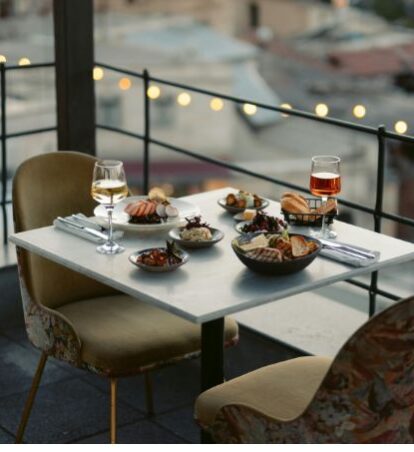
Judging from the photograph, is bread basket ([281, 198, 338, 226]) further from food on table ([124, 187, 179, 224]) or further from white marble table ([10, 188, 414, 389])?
food on table ([124, 187, 179, 224])

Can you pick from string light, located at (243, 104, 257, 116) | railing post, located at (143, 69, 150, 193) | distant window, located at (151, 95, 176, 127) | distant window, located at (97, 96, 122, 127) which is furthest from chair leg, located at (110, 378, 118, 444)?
distant window, located at (151, 95, 176, 127)

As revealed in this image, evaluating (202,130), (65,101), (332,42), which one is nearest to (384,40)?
(332,42)

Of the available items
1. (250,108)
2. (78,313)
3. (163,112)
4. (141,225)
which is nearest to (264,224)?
(141,225)

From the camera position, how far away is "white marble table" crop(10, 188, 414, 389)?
102 inches

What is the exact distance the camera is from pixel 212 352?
283 centimetres

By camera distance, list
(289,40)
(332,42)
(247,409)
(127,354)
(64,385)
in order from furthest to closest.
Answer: (289,40)
(332,42)
(64,385)
(127,354)
(247,409)

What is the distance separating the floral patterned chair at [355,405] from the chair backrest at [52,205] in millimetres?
844

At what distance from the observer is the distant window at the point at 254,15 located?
152ft

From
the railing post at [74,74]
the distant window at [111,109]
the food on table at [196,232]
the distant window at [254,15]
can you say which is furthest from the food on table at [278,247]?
the distant window at [254,15]

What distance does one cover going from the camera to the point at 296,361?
2.88 m

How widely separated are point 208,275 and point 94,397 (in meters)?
1.02

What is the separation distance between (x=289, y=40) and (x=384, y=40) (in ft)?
14.2

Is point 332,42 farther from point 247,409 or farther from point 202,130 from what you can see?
point 247,409

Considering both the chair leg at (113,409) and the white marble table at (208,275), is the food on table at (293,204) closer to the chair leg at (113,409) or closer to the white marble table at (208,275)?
the white marble table at (208,275)
